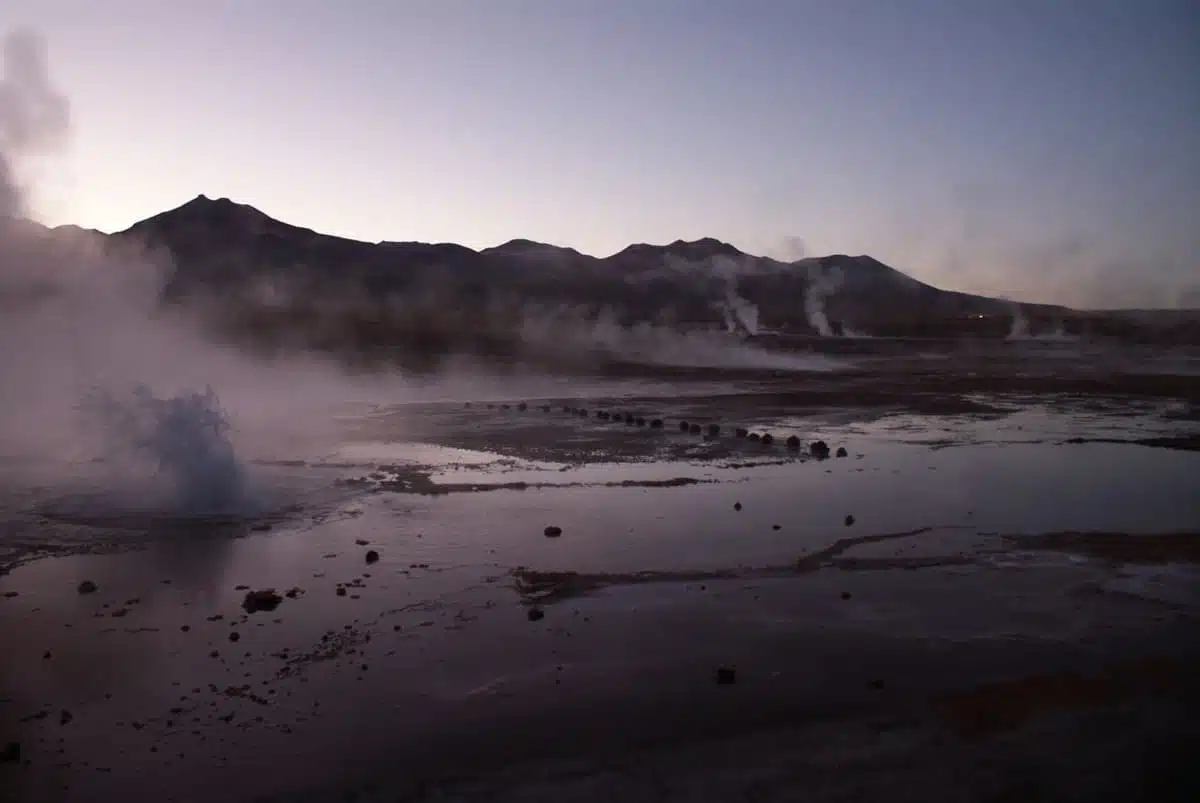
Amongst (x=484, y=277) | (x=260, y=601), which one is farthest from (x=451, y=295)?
(x=260, y=601)

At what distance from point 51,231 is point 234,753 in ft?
67.5

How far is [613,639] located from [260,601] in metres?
3.06

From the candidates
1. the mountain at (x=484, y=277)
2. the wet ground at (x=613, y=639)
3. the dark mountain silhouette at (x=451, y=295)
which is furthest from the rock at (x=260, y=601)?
the mountain at (x=484, y=277)

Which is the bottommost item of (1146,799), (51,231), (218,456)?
(1146,799)

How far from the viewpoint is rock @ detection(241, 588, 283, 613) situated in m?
8.02

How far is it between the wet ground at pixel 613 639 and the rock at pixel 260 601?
17 cm

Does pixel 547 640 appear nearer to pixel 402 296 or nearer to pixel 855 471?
pixel 855 471

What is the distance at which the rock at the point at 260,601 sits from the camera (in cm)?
802

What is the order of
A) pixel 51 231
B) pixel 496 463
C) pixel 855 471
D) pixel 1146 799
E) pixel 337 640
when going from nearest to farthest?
pixel 1146 799 → pixel 337 640 → pixel 855 471 → pixel 496 463 → pixel 51 231

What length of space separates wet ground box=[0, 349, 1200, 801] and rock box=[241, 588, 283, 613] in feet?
0.57

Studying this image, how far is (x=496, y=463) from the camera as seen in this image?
1645 centimetres

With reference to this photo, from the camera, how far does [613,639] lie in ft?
24.3

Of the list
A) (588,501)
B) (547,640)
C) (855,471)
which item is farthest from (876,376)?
(547,640)

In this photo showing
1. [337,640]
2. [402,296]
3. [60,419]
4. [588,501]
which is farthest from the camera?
[402,296]
